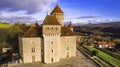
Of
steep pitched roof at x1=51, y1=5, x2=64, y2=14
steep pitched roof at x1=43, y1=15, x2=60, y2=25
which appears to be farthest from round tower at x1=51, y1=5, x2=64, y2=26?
steep pitched roof at x1=43, y1=15, x2=60, y2=25

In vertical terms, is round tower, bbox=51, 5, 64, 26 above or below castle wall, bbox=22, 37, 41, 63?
above

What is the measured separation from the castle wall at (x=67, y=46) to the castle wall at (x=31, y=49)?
5508 millimetres

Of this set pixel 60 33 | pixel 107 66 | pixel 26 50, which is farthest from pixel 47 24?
pixel 107 66

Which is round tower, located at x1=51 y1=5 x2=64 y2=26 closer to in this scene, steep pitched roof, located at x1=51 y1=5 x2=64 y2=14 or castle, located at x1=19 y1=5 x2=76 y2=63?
steep pitched roof, located at x1=51 y1=5 x2=64 y2=14

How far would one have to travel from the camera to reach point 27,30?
37.2 metres

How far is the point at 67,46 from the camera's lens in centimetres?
4056

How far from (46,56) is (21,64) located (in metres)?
5.21

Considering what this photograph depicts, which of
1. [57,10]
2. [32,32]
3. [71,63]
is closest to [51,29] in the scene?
[32,32]

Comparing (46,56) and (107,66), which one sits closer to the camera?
(107,66)

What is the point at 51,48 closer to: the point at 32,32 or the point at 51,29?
the point at 51,29

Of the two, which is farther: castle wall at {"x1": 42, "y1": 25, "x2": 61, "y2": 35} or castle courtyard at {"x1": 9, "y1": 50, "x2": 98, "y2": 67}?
castle wall at {"x1": 42, "y1": 25, "x2": 61, "y2": 35}

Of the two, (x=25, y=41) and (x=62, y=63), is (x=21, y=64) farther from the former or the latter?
(x=62, y=63)

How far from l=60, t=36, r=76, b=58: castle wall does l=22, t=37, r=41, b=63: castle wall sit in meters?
5.51

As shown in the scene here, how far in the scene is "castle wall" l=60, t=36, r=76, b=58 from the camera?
39.8 meters
